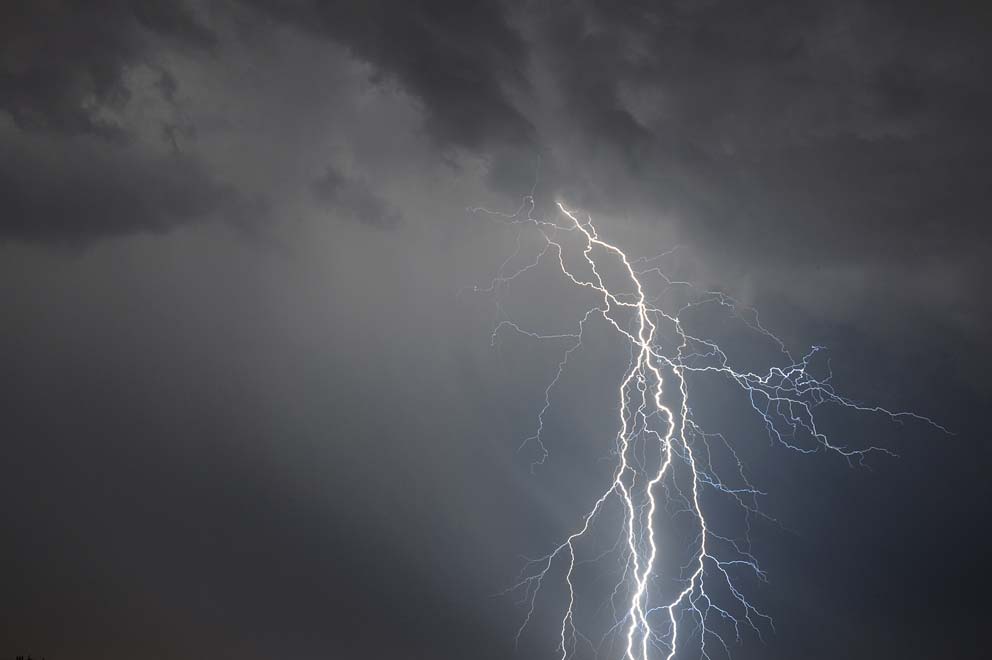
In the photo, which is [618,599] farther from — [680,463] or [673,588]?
[680,463]

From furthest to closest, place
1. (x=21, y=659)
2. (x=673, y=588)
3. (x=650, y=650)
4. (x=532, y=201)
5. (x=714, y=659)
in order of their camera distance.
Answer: (x=673, y=588), (x=650, y=650), (x=714, y=659), (x=21, y=659), (x=532, y=201)

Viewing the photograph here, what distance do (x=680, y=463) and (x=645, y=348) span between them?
496 inches

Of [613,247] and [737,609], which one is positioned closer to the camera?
[613,247]

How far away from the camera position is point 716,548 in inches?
1005

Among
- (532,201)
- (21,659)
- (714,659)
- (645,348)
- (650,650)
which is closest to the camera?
(645,348)

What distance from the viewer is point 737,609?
2606 cm

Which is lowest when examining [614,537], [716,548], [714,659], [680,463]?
[714,659]

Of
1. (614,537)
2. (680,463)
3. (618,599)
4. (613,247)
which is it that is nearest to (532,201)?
(613,247)

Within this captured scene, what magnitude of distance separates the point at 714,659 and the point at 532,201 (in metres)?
15.8

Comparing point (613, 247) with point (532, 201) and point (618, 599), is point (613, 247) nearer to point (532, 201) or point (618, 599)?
point (532, 201)

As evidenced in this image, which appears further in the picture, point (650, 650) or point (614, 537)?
point (650, 650)

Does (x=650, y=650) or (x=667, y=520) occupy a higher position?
(x=667, y=520)

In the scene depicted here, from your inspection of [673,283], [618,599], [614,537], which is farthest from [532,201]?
[618,599]

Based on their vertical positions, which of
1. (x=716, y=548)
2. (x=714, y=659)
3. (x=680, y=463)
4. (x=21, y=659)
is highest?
(x=680, y=463)
